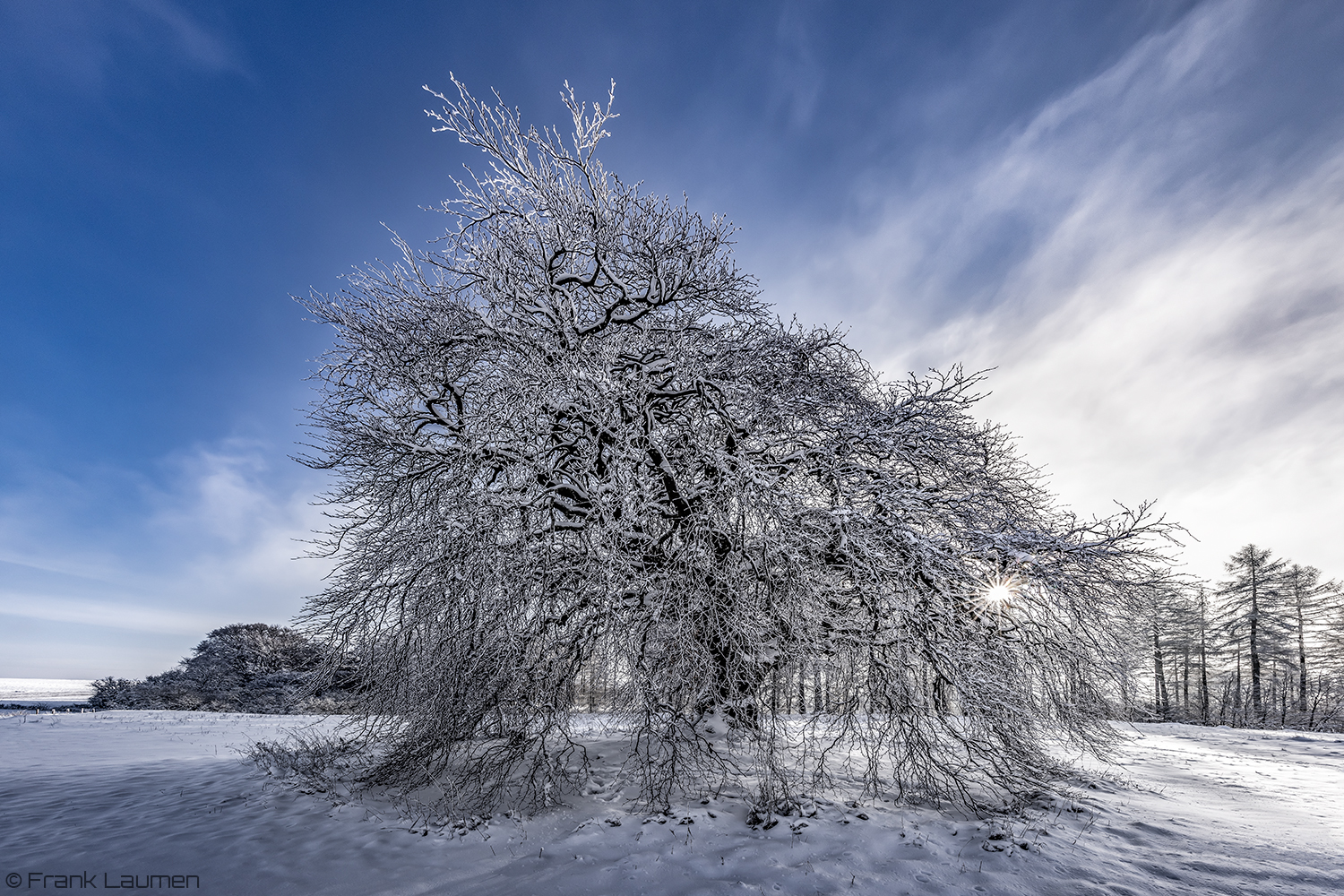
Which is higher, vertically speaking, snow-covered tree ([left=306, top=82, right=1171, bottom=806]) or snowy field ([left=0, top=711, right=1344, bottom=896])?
snow-covered tree ([left=306, top=82, right=1171, bottom=806])

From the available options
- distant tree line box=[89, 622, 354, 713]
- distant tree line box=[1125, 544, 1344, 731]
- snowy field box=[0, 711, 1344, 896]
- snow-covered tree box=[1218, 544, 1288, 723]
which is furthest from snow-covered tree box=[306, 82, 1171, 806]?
snow-covered tree box=[1218, 544, 1288, 723]

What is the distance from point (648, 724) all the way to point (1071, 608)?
4.41 metres

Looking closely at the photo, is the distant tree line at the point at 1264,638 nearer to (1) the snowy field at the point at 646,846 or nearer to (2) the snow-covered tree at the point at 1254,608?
(2) the snow-covered tree at the point at 1254,608

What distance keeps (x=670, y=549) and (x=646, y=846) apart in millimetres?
2693

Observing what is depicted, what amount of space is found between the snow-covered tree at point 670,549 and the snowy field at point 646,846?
45 centimetres

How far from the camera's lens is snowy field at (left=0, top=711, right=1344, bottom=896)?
4188mm

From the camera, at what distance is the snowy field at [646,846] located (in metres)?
4.19

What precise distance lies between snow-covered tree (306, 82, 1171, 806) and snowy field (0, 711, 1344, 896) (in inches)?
17.7

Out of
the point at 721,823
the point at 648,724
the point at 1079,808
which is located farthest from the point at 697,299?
the point at 1079,808

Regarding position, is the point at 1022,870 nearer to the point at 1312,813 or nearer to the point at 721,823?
the point at 721,823

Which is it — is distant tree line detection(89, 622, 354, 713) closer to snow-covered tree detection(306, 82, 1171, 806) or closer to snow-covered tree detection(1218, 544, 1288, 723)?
snow-covered tree detection(306, 82, 1171, 806)

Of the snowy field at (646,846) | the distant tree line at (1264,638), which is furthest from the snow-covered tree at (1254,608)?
the snowy field at (646,846)

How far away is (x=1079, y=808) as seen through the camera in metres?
5.50

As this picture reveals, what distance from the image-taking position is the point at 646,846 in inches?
192
